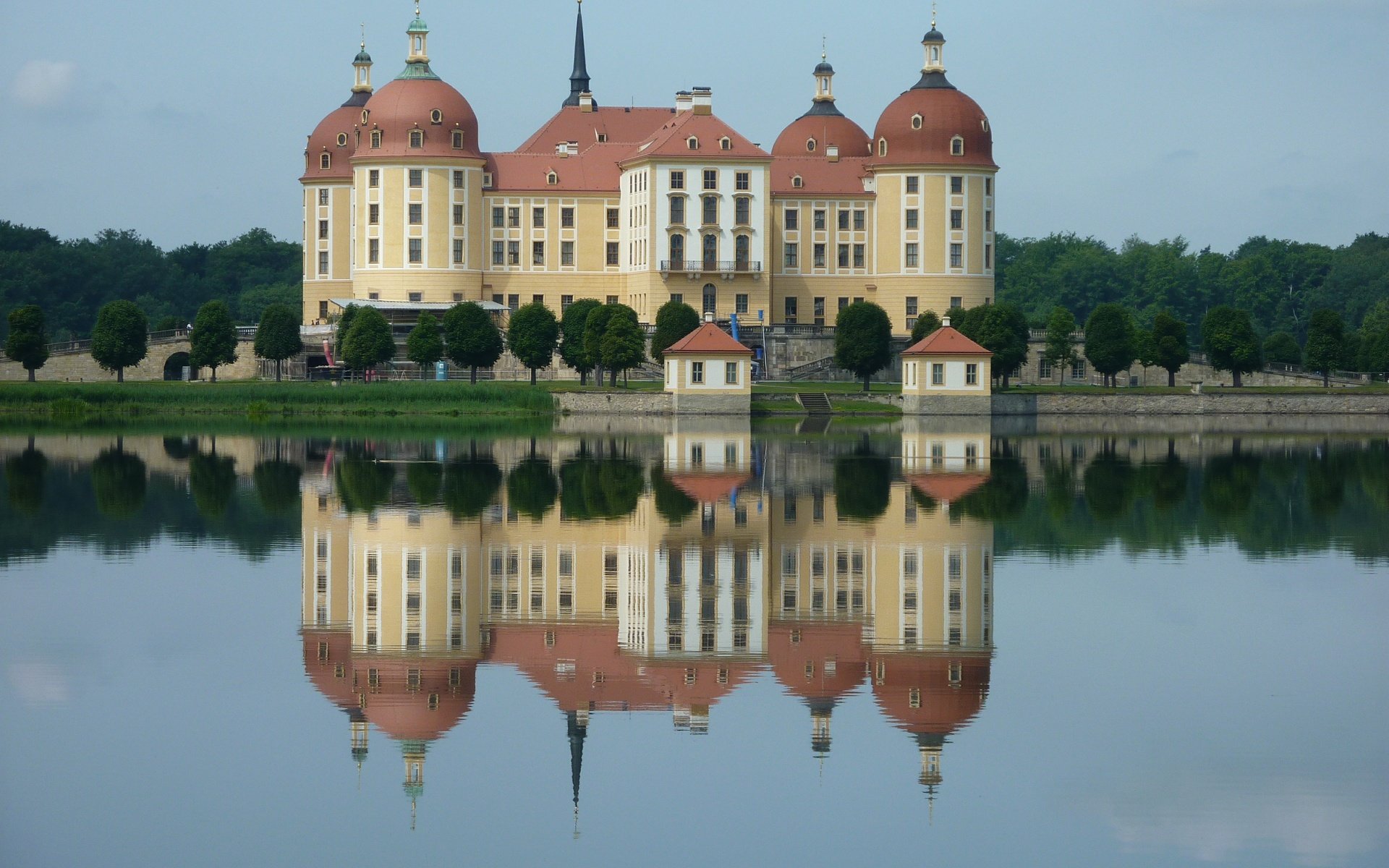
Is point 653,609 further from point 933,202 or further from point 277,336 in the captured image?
point 933,202

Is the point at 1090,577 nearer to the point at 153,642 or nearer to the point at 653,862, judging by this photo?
the point at 153,642

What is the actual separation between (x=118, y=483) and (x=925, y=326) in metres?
39.9

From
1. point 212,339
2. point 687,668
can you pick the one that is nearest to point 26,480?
point 687,668

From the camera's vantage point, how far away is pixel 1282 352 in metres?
74.9

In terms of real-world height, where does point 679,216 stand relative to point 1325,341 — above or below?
above

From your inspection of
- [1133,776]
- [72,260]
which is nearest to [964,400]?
[1133,776]

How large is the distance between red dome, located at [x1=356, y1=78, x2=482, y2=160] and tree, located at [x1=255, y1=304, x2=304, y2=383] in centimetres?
771

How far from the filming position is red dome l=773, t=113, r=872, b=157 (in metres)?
80.1

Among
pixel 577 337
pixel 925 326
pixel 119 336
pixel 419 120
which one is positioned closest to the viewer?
pixel 577 337

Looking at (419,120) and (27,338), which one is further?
(419,120)

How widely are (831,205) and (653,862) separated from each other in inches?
2576

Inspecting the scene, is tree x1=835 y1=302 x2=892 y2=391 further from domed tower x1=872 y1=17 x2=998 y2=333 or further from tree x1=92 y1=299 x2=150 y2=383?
tree x1=92 y1=299 x2=150 y2=383

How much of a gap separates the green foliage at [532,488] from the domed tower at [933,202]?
37.9 m

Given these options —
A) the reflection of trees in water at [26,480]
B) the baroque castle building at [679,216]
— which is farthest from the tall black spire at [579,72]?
the reflection of trees in water at [26,480]
